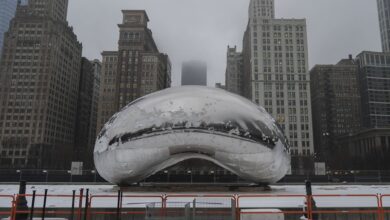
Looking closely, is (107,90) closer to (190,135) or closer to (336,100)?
(336,100)

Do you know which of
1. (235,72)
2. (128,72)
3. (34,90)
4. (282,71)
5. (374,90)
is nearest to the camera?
(282,71)

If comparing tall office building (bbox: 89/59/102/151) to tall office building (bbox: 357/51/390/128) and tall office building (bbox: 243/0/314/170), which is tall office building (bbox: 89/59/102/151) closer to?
tall office building (bbox: 243/0/314/170)

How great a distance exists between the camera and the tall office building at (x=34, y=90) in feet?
412

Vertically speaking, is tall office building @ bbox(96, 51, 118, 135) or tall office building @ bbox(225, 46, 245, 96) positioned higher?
tall office building @ bbox(225, 46, 245, 96)

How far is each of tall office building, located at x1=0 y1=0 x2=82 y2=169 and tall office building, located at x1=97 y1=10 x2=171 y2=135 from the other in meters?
15.5

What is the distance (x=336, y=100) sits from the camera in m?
165

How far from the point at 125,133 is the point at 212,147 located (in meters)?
3.90

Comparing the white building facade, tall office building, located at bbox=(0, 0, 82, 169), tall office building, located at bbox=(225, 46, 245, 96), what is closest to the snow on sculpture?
the white building facade

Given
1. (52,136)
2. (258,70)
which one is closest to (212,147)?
(258,70)

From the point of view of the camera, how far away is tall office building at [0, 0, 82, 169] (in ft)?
412

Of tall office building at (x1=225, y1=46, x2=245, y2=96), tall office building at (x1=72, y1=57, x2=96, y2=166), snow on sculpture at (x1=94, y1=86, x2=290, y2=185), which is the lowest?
snow on sculpture at (x1=94, y1=86, x2=290, y2=185)

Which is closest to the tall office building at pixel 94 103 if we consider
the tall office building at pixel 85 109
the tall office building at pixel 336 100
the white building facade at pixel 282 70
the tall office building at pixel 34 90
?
the tall office building at pixel 85 109

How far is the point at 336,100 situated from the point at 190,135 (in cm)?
16336

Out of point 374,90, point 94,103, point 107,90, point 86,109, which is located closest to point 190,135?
point 107,90
